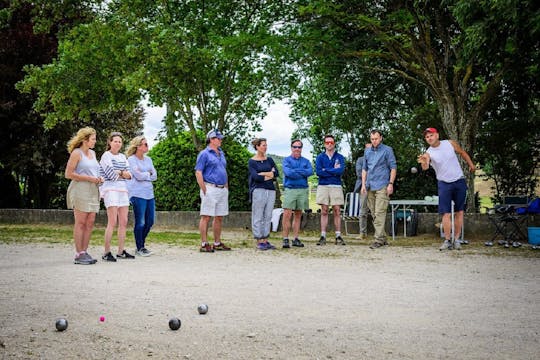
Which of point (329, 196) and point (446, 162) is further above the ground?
point (446, 162)

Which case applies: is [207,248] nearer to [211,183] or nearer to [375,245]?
[211,183]

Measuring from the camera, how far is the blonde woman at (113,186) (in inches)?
351

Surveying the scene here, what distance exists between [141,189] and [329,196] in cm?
391

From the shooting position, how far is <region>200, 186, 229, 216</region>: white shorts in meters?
10.4

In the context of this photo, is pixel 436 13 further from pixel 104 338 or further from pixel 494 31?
pixel 104 338

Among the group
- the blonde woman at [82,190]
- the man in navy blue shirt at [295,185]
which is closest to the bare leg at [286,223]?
the man in navy blue shirt at [295,185]

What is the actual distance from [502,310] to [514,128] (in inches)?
470

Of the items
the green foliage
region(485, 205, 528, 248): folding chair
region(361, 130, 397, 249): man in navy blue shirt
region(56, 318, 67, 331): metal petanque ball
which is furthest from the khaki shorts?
region(56, 318, 67, 331): metal petanque ball

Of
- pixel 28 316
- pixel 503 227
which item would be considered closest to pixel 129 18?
pixel 503 227

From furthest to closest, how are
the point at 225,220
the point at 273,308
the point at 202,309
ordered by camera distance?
1. the point at 225,220
2. the point at 273,308
3. the point at 202,309

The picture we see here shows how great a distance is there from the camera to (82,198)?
27.8ft

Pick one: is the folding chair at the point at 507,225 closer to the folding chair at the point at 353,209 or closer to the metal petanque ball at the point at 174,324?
the folding chair at the point at 353,209

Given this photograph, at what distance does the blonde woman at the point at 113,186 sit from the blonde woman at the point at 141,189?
0.36 metres

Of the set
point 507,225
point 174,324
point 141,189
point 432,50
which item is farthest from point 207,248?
point 432,50
